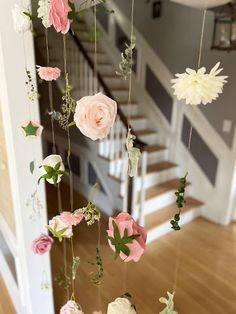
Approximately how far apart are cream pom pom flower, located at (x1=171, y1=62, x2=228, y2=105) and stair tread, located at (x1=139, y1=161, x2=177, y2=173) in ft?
9.97

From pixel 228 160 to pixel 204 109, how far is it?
2.28 feet

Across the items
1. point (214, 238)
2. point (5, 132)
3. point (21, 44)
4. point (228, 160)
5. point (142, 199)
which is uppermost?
point (21, 44)

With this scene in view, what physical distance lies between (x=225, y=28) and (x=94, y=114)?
2805 mm

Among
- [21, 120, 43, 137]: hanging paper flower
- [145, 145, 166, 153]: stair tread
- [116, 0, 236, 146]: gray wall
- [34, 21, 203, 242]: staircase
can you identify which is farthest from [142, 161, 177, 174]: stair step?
[21, 120, 43, 137]: hanging paper flower

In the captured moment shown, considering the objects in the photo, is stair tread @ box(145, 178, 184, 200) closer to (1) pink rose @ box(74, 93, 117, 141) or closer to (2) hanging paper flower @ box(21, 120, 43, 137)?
(2) hanging paper flower @ box(21, 120, 43, 137)

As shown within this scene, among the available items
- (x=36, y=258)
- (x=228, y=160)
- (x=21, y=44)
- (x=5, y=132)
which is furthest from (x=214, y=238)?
(x=21, y=44)

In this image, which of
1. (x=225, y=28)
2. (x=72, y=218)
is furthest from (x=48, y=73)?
(x=225, y=28)

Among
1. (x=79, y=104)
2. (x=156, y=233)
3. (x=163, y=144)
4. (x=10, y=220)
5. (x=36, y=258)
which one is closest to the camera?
(x=79, y=104)

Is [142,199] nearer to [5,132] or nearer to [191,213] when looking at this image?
[191,213]

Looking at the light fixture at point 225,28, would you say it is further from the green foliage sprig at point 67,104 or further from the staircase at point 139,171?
the green foliage sprig at point 67,104

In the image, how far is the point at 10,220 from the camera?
1.80 meters

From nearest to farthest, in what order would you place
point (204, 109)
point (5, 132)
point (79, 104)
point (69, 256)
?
point (79, 104)
point (5, 132)
point (69, 256)
point (204, 109)

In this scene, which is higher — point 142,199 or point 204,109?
point 204,109

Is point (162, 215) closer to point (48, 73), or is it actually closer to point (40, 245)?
point (40, 245)
